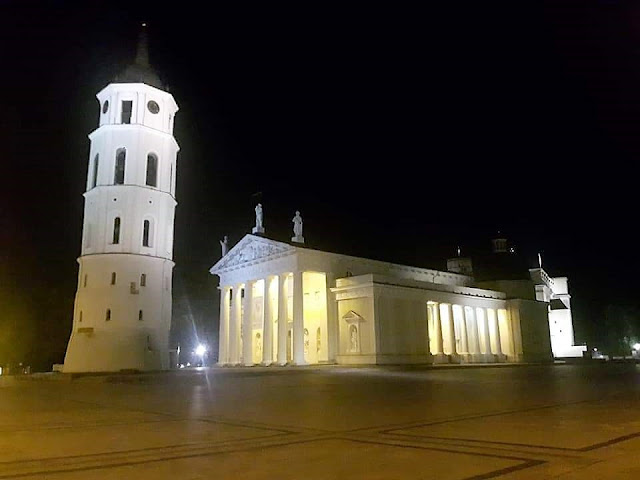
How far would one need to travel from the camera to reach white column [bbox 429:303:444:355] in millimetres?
57062

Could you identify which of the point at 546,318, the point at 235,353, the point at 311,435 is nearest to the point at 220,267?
the point at 235,353

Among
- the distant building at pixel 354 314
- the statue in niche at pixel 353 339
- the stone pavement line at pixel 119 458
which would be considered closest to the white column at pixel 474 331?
the distant building at pixel 354 314

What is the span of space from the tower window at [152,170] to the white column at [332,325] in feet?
65.6

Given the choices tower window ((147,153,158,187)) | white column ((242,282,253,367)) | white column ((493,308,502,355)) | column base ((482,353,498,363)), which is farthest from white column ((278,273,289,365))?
white column ((493,308,502,355))

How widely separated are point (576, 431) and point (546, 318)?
70555mm

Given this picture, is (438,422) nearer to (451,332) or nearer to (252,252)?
(252,252)

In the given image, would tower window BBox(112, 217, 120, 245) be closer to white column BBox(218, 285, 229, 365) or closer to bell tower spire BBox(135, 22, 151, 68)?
bell tower spire BBox(135, 22, 151, 68)

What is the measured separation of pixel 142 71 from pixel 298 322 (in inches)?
992

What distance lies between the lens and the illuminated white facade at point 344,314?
1976 inches

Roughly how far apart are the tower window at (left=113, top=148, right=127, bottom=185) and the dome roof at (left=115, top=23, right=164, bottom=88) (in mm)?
5622

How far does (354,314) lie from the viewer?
50.5m

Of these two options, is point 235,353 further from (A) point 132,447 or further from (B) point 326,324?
(A) point 132,447

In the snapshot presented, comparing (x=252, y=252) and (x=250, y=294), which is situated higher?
(x=252, y=252)

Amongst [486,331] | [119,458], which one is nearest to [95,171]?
[119,458]
